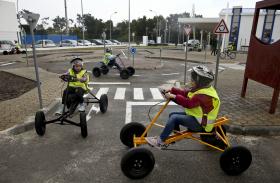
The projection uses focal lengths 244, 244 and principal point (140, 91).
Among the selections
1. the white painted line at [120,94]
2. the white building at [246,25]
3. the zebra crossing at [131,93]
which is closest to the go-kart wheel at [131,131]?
the zebra crossing at [131,93]

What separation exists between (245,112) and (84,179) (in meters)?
4.64

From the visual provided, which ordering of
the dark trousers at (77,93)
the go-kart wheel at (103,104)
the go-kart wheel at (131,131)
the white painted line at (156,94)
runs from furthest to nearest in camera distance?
the white painted line at (156,94) → the go-kart wheel at (103,104) → the dark trousers at (77,93) → the go-kart wheel at (131,131)

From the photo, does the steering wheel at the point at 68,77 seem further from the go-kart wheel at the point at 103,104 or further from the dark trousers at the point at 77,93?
the go-kart wheel at the point at 103,104

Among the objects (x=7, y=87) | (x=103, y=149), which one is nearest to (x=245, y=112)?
(x=103, y=149)

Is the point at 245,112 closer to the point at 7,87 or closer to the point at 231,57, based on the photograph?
the point at 7,87

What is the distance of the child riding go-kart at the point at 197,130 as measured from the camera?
358 cm

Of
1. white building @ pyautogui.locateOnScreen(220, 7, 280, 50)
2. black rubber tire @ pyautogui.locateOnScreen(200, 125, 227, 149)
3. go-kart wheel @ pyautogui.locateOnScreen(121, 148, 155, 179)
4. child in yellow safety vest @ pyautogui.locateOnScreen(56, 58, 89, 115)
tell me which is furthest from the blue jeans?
white building @ pyautogui.locateOnScreen(220, 7, 280, 50)

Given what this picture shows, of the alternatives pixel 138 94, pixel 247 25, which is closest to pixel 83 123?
pixel 138 94

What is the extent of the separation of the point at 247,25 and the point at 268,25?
112 inches

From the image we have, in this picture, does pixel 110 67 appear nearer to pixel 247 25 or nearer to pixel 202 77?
pixel 202 77

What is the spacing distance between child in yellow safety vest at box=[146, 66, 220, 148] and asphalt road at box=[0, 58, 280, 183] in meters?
0.44

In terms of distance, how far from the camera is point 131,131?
441 cm

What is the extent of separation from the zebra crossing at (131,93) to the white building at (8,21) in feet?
127

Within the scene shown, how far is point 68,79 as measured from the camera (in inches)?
211
